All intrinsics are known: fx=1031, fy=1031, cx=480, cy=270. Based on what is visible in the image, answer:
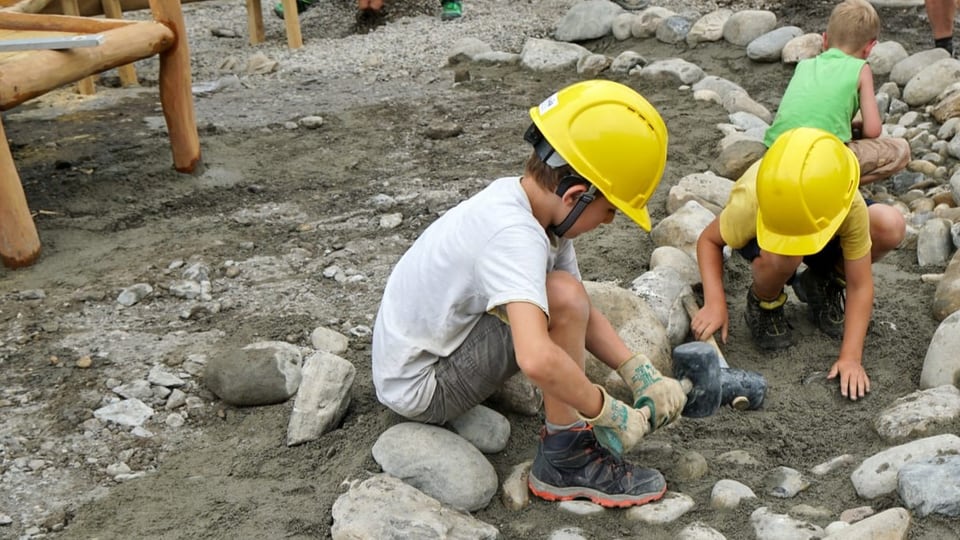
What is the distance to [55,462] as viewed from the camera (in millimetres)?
2953

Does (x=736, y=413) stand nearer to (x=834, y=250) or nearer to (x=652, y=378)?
(x=652, y=378)

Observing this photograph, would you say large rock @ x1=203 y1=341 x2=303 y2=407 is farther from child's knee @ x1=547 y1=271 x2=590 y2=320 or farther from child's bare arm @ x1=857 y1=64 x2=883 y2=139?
child's bare arm @ x1=857 y1=64 x2=883 y2=139

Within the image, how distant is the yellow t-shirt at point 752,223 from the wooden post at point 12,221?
9.12 feet

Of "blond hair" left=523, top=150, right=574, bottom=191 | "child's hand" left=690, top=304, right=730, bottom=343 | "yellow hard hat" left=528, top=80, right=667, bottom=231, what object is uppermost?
"yellow hard hat" left=528, top=80, right=667, bottom=231

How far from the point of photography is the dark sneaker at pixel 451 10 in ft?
28.8

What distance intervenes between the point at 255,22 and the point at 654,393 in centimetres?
679

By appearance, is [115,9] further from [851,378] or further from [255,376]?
[851,378]

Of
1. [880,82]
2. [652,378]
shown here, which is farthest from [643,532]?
[880,82]

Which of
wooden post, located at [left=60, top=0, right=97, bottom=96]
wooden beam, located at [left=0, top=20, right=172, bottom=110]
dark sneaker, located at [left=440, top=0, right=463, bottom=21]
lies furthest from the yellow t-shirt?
dark sneaker, located at [left=440, top=0, right=463, bottom=21]

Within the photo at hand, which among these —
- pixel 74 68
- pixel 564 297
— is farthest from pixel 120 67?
pixel 564 297

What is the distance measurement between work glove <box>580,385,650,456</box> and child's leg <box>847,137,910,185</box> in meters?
2.51

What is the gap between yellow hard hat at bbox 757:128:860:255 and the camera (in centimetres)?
320

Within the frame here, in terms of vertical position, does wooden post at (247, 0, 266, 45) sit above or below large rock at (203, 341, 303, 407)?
below

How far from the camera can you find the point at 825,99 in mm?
4570
